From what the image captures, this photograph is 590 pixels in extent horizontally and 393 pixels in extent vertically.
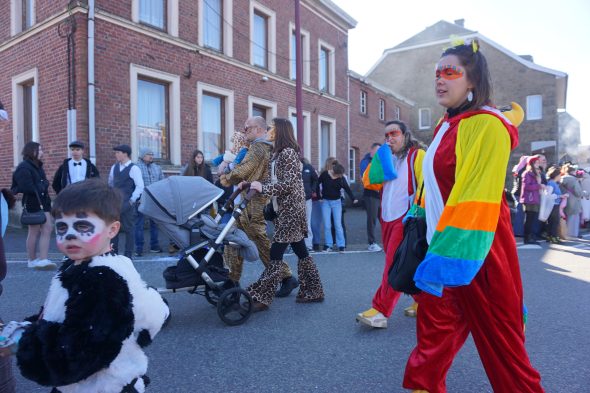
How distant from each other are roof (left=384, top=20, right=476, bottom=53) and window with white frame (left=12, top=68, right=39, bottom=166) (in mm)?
28822

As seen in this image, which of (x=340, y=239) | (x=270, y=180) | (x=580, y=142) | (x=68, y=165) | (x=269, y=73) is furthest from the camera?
(x=580, y=142)

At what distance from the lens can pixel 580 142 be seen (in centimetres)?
4881

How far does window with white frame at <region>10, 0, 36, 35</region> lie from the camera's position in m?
12.2

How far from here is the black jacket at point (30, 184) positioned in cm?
636

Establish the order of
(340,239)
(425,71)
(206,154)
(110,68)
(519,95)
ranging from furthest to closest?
(425,71), (519,95), (206,154), (110,68), (340,239)

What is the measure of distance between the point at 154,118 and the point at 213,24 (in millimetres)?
3859

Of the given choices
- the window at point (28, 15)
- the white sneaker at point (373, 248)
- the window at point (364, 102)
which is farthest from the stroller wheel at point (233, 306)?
the window at point (364, 102)

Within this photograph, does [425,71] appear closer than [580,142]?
Yes

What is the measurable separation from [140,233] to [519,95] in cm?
2980

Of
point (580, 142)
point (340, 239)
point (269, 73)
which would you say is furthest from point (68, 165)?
point (580, 142)

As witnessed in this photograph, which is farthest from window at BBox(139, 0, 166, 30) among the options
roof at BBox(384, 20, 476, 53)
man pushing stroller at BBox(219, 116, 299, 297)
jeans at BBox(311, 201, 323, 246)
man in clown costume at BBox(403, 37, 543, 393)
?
roof at BBox(384, 20, 476, 53)

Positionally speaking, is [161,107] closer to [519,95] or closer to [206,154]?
[206,154]

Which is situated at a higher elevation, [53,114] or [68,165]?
[53,114]

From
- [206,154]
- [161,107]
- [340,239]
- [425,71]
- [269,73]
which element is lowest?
[340,239]
